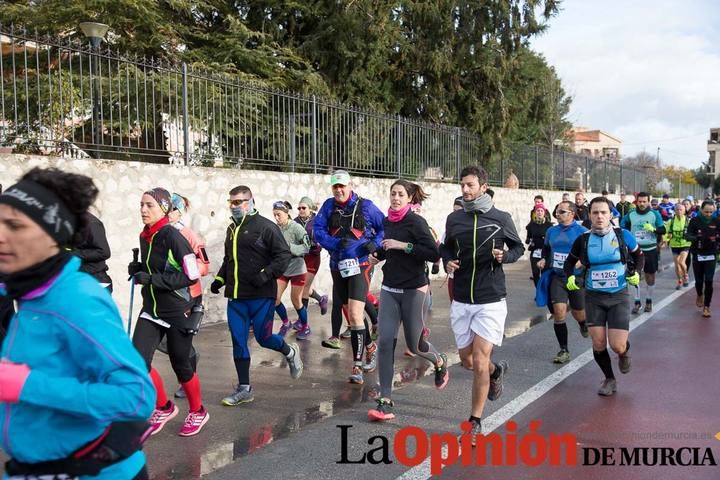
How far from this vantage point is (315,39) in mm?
17531

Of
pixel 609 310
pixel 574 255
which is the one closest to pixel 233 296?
pixel 574 255

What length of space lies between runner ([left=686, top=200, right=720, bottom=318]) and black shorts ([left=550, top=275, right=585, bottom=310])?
407 centimetres

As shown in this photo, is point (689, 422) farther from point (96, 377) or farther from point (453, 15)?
point (453, 15)

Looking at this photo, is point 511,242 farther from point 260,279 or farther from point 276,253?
point 260,279

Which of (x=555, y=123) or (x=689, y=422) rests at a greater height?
(x=555, y=123)

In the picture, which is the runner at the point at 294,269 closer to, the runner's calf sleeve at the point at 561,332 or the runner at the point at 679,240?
the runner's calf sleeve at the point at 561,332

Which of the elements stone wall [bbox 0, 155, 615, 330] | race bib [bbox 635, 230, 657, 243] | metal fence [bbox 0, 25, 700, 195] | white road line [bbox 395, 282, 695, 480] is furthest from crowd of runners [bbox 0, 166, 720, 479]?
race bib [bbox 635, 230, 657, 243]

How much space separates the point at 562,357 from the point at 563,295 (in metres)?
0.70

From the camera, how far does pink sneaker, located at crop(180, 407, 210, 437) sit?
194 inches

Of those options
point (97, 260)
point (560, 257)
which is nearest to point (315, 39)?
point (560, 257)

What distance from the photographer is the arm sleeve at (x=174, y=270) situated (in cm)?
476

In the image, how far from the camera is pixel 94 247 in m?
5.58

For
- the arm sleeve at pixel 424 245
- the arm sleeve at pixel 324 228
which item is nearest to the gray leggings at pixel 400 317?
the arm sleeve at pixel 424 245

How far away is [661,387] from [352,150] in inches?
306
